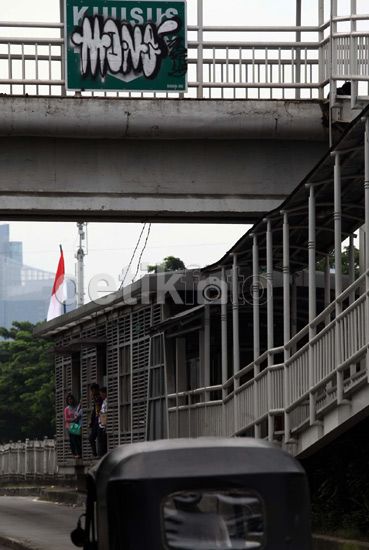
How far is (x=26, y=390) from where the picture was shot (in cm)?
9312

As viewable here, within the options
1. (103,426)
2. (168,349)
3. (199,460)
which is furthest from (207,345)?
(199,460)

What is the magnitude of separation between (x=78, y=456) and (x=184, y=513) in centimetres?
2551

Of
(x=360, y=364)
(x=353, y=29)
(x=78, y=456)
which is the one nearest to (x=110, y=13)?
(x=353, y=29)

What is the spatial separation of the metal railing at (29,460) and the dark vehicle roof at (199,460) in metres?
32.1

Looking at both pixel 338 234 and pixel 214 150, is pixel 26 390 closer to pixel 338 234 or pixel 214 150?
pixel 214 150

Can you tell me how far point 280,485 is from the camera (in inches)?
420

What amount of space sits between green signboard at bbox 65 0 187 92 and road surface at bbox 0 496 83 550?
267 inches

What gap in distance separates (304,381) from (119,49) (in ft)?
20.6

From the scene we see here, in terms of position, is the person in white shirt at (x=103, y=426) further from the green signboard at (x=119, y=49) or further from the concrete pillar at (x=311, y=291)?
the concrete pillar at (x=311, y=291)

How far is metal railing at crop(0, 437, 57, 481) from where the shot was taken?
4409 cm

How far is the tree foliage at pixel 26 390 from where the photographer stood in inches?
3428

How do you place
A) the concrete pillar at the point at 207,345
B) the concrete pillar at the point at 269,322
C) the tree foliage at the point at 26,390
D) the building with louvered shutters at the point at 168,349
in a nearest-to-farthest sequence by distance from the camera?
the concrete pillar at the point at 269,322 < the concrete pillar at the point at 207,345 < the building with louvered shutters at the point at 168,349 < the tree foliage at the point at 26,390

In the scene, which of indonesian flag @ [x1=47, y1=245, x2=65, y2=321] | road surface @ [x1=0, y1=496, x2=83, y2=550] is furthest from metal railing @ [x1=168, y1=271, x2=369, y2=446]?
indonesian flag @ [x1=47, y1=245, x2=65, y2=321]

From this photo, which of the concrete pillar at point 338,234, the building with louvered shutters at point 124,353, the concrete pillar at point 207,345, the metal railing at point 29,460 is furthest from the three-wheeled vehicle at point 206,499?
the metal railing at point 29,460
